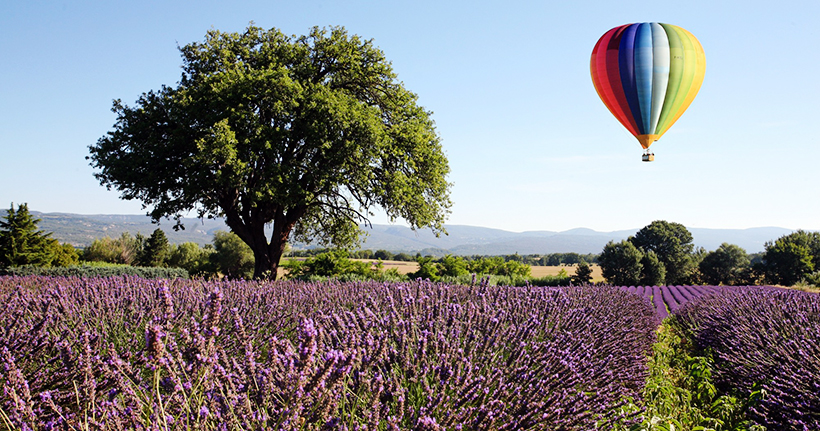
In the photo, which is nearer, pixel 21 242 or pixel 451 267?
pixel 21 242

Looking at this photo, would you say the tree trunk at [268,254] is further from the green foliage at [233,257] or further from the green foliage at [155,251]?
the green foliage at [155,251]

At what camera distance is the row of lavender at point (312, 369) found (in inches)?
68.4

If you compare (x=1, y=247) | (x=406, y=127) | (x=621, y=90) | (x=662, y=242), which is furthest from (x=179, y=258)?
(x=662, y=242)

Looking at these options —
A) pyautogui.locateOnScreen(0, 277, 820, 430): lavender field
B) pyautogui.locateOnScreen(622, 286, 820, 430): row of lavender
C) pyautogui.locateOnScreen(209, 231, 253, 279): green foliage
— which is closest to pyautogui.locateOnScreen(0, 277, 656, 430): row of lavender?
pyautogui.locateOnScreen(0, 277, 820, 430): lavender field

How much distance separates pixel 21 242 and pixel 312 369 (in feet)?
73.0

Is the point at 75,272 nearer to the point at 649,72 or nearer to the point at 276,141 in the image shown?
the point at 276,141

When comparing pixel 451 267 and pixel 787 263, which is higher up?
pixel 787 263

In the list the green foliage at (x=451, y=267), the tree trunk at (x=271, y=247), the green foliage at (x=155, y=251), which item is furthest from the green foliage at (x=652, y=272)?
the green foliage at (x=155, y=251)

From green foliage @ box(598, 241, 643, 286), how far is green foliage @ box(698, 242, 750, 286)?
22.8 ft

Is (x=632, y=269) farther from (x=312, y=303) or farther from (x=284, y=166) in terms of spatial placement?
(x=312, y=303)

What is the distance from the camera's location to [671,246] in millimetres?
45938

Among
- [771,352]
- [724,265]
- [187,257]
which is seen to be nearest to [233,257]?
[187,257]

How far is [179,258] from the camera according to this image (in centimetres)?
3647

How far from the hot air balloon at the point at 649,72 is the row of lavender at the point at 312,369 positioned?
11384 mm
